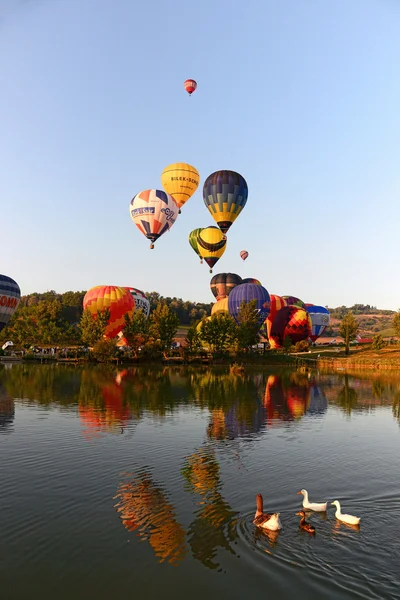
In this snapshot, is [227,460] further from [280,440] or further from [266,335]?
[266,335]

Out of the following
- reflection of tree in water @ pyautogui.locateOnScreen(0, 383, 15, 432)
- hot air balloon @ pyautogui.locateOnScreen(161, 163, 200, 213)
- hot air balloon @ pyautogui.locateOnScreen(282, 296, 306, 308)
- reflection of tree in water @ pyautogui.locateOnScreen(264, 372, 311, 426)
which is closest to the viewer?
reflection of tree in water @ pyautogui.locateOnScreen(0, 383, 15, 432)

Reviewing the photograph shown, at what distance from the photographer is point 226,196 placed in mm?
84188

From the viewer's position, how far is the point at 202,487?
18938mm

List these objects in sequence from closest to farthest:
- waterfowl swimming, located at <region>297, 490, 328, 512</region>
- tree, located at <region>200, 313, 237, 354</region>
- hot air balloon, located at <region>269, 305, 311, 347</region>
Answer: waterfowl swimming, located at <region>297, 490, 328, 512</region>, tree, located at <region>200, 313, 237, 354</region>, hot air balloon, located at <region>269, 305, 311, 347</region>

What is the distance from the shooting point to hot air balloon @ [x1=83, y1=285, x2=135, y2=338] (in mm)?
96688

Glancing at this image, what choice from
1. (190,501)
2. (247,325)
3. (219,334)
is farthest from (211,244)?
(190,501)

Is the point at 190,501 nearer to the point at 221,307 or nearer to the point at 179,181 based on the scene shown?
the point at 179,181

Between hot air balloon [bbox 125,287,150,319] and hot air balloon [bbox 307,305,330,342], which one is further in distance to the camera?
hot air balloon [bbox 307,305,330,342]

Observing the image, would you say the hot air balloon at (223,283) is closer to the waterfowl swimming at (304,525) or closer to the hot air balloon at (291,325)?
the hot air balloon at (291,325)

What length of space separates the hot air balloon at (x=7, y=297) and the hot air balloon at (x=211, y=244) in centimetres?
3706

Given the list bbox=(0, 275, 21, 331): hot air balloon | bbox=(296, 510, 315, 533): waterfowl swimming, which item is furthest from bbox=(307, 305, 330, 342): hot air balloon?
bbox=(296, 510, 315, 533): waterfowl swimming

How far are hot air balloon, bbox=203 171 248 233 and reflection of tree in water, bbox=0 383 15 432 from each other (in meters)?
50.1

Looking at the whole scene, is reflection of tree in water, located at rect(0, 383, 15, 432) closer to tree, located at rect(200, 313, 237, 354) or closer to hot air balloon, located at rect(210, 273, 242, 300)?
tree, located at rect(200, 313, 237, 354)

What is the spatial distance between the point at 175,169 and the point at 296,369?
4017cm
